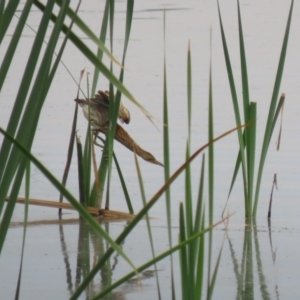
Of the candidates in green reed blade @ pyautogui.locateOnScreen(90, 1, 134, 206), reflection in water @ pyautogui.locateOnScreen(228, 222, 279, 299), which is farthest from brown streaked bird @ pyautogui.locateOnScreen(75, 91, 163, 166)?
reflection in water @ pyautogui.locateOnScreen(228, 222, 279, 299)

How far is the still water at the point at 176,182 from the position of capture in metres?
2.12

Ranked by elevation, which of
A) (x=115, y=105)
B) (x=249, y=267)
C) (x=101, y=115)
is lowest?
(x=249, y=267)

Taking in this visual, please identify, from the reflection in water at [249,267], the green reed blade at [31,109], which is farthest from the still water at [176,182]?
the green reed blade at [31,109]

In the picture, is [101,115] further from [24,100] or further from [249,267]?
[24,100]

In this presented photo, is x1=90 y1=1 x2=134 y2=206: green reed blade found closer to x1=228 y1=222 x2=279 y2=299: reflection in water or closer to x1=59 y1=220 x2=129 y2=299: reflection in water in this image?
x1=59 y1=220 x2=129 y2=299: reflection in water

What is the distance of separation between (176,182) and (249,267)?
38.7 inches

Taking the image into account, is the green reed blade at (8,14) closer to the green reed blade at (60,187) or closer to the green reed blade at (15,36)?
the green reed blade at (15,36)

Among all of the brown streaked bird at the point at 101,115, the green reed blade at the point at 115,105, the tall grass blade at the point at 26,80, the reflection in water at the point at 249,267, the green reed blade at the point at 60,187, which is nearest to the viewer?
the green reed blade at the point at 60,187

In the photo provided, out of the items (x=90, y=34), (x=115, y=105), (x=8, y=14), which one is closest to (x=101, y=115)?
(x=115, y=105)

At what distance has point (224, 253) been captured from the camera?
2371 mm

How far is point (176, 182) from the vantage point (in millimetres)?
3182

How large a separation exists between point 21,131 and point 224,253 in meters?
1.33

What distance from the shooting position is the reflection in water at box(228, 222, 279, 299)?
6.63 feet

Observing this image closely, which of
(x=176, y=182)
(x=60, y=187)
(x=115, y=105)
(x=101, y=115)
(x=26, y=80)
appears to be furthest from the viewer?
(x=176, y=182)
